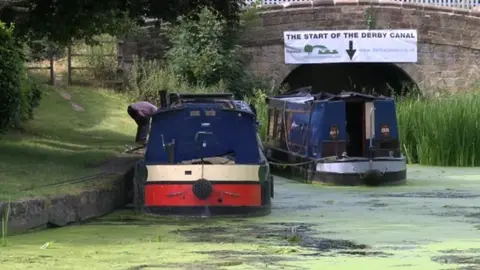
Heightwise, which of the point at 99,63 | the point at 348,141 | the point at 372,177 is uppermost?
the point at 99,63

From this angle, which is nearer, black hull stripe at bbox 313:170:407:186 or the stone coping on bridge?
black hull stripe at bbox 313:170:407:186

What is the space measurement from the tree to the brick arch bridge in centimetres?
1313

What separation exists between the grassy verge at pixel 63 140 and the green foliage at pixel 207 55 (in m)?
2.27

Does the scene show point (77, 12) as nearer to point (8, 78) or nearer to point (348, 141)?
point (8, 78)

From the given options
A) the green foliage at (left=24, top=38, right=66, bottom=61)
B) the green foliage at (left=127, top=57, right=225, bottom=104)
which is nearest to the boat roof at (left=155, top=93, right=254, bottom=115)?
the green foliage at (left=24, top=38, right=66, bottom=61)

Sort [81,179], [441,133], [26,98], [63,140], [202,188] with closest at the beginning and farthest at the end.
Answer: [202,188], [81,179], [26,98], [63,140], [441,133]

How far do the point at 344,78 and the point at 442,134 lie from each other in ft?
41.8

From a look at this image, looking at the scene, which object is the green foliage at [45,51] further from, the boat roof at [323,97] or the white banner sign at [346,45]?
the white banner sign at [346,45]

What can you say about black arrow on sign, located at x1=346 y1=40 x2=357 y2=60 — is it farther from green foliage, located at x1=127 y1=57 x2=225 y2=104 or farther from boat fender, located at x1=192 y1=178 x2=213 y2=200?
boat fender, located at x1=192 y1=178 x2=213 y2=200

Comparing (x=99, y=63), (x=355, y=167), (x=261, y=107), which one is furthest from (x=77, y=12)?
(x=99, y=63)

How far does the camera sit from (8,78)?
1493 cm

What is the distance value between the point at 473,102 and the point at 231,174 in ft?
41.0

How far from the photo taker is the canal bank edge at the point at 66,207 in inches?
424

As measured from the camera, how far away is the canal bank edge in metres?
10.8
